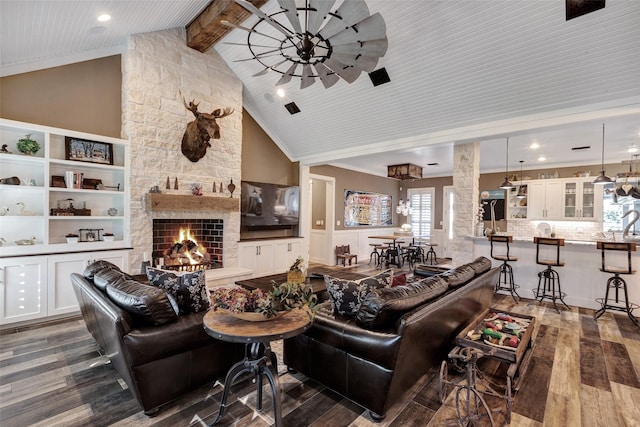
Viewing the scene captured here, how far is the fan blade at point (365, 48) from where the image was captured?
2.49m

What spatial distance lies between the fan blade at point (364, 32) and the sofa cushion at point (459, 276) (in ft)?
7.27

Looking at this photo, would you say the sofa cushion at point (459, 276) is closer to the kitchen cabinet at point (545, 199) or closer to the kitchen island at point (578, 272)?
the kitchen island at point (578, 272)

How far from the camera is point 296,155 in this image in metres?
7.26

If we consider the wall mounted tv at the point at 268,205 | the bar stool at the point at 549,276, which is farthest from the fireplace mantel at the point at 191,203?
the bar stool at the point at 549,276

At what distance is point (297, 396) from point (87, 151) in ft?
14.3

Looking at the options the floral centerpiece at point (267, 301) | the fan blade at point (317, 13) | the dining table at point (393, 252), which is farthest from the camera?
the dining table at point (393, 252)

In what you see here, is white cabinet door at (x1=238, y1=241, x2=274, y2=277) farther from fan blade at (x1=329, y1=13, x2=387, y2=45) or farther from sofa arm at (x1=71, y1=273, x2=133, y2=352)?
fan blade at (x1=329, y1=13, x2=387, y2=45)

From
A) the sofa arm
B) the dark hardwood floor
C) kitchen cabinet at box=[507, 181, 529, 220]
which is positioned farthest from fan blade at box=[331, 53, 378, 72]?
kitchen cabinet at box=[507, 181, 529, 220]

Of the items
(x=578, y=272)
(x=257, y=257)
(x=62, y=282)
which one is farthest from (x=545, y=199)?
(x=62, y=282)

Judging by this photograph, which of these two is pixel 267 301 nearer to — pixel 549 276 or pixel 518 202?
pixel 549 276

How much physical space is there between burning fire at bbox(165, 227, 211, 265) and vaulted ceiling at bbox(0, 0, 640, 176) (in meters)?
2.99

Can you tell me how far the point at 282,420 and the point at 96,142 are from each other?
4.49 metres

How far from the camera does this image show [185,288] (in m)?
2.46

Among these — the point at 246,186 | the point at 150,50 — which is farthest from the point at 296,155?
the point at 150,50
